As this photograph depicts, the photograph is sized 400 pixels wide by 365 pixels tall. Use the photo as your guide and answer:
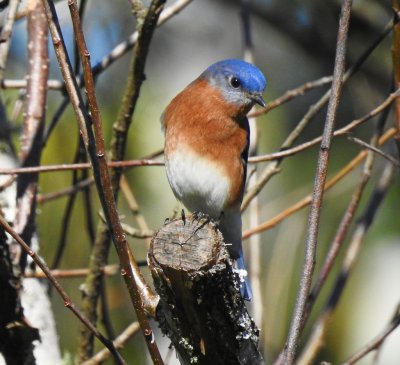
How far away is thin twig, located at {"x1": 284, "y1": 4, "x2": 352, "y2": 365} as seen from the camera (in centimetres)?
239

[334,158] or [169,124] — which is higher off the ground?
[334,158]

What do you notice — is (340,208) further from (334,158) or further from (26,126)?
(26,126)

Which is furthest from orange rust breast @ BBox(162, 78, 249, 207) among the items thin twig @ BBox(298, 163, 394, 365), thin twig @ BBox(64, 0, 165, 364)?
thin twig @ BBox(64, 0, 165, 364)

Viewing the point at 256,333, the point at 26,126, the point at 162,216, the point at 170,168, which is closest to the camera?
the point at 256,333

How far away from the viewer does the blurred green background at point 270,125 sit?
21.4 ft

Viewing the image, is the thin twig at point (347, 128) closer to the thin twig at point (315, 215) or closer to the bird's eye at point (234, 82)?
the thin twig at point (315, 215)

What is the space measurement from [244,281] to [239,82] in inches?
55.3

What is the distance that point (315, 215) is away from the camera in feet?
8.05

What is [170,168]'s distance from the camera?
4047 mm

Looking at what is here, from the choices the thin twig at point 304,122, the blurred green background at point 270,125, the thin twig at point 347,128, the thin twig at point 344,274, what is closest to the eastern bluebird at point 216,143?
the thin twig at point 304,122

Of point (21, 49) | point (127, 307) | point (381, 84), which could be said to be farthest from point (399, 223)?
point (21, 49)

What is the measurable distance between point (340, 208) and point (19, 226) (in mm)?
4946

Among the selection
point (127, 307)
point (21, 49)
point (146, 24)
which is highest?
point (21, 49)

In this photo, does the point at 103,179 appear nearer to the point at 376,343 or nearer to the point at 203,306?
the point at 203,306
